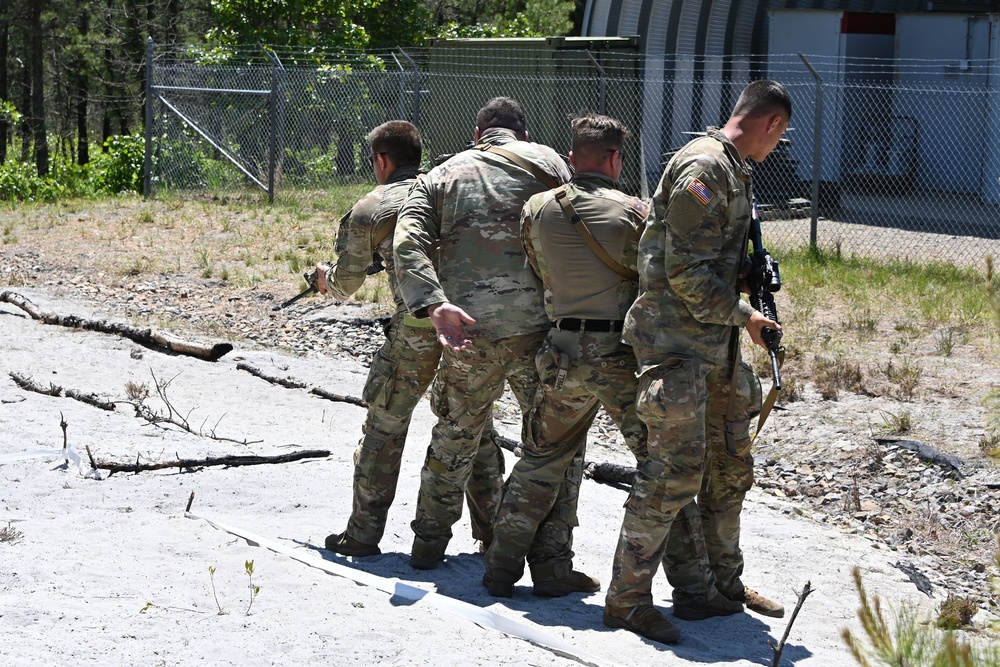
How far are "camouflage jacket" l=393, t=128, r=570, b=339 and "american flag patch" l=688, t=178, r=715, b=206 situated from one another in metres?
0.83

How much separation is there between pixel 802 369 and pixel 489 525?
12.0ft

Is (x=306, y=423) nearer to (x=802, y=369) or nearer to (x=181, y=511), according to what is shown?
(x=181, y=511)

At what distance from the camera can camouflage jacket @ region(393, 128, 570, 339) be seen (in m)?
4.52

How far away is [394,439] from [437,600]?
2.81 ft

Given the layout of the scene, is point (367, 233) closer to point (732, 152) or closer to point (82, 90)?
point (732, 152)

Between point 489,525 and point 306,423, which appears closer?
point 489,525

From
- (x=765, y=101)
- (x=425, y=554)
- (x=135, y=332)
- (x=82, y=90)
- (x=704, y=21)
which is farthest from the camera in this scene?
(x=82, y=90)

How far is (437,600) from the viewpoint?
439 centimetres

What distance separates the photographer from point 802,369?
8086 mm

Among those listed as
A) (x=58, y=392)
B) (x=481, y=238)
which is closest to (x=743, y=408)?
(x=481, y=238)

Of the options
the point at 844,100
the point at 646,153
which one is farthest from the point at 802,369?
the point at 844,100

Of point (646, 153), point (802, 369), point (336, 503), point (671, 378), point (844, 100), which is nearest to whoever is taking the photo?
point (671, 378)

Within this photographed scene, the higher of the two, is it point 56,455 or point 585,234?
point 585,234

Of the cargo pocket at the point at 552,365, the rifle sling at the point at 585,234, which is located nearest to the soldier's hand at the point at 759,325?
the rifle sling at the point at 585,234
